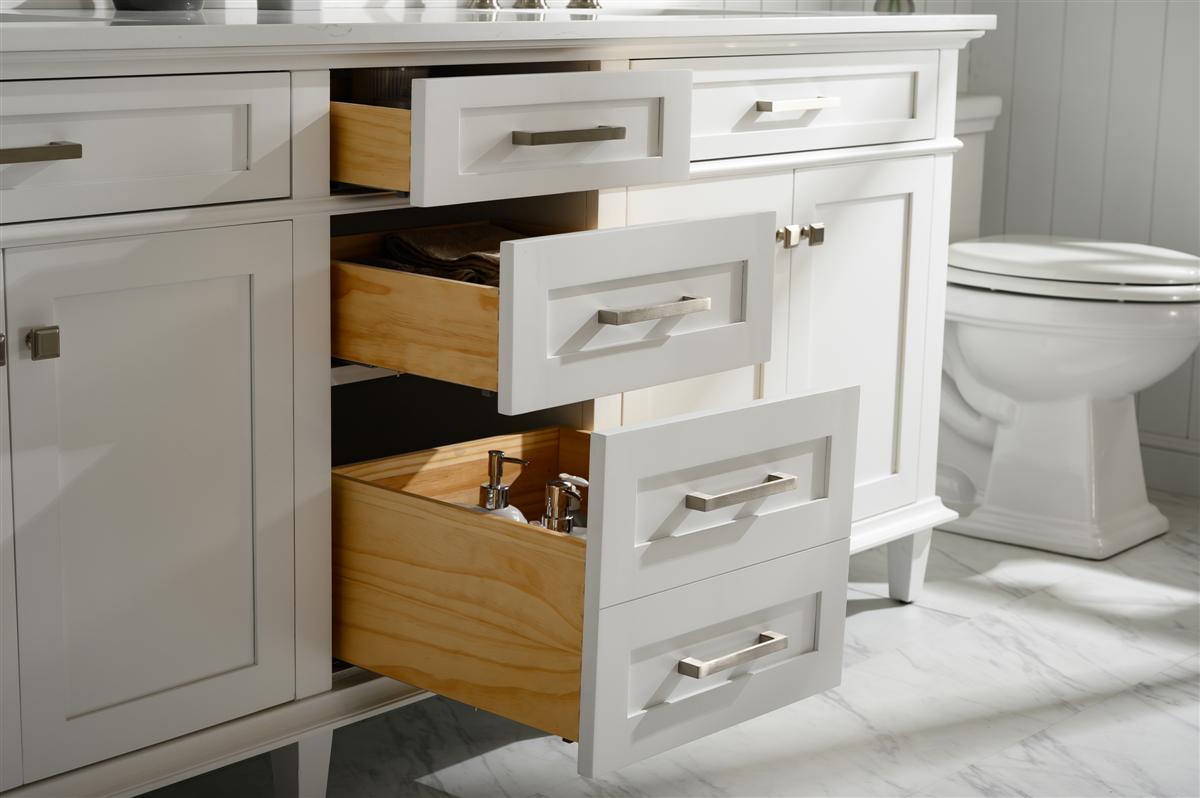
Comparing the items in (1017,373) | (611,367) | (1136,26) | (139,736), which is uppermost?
(1136,26)

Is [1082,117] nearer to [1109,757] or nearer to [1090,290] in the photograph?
[1090,290]

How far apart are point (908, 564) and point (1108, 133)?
111 cm

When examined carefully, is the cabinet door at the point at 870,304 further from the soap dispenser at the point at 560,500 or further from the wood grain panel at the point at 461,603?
the wood grain panel at the point at 461,603

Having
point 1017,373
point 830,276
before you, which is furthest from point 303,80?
point 1017,373

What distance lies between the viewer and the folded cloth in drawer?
4.79 ft

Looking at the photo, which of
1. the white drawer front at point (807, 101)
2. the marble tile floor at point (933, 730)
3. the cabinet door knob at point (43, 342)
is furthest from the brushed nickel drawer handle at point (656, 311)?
the marble tile floor at point (933, 730)

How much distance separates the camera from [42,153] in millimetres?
1135

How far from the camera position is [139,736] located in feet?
4.29

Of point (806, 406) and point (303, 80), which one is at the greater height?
point (303, 80)

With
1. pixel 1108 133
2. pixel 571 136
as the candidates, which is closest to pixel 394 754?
pixel 571 136

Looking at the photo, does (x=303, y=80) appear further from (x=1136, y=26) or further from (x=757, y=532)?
(x=1136, y=26)

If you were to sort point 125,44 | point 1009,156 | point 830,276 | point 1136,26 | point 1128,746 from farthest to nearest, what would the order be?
point 1009,156 < point 1136,26 < point 830,276 < point 1128,746 < point 125,44

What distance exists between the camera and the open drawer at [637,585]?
1240 mm

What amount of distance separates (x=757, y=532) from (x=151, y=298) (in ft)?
1.84
